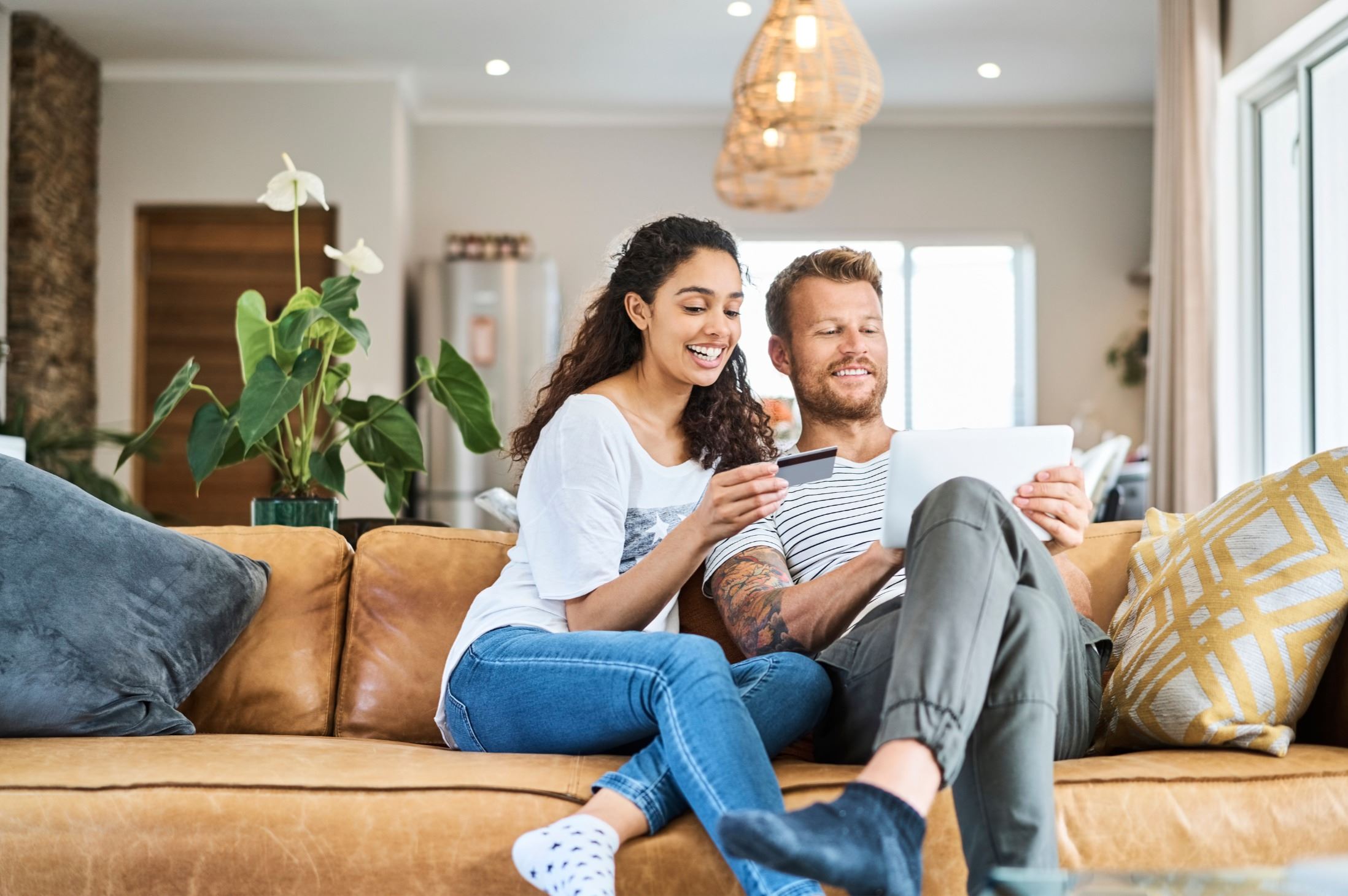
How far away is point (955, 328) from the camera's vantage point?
22.5 ft

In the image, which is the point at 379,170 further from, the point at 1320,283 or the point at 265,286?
the point at 1320,283

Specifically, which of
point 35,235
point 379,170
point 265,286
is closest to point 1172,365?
point 379,170

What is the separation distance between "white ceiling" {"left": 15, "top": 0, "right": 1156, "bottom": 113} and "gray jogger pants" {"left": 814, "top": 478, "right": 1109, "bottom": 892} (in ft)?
14.2

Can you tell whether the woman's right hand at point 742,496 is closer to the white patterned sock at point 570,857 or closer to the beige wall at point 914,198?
the white patterned sock at point 570,857

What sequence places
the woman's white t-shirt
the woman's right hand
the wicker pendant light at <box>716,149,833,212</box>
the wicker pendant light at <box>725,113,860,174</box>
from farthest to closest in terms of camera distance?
the wicker pendant light at <box>716,149,833,212</box> < the wicker pendant light at <box>725,113,860,174</box> < the woman's white t-shirt < the woman's right hand

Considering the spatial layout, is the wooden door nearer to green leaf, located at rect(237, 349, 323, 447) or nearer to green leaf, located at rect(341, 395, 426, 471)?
green leaf, located at rect(341, 395, 426, 471)

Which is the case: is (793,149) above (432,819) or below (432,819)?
above

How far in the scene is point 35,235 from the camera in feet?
17.4

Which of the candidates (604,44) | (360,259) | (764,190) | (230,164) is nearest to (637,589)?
(360,259)

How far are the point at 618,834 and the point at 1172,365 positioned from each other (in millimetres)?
3624

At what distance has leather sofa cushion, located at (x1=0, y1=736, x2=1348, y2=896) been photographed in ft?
4.53

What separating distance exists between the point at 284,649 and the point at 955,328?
550cm

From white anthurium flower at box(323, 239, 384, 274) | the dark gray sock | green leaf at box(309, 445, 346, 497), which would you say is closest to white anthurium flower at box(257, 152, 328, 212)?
white anthurium flower at box(323, 239, 384, 274)

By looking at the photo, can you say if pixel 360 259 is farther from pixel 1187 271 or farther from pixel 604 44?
pixel 604 44
